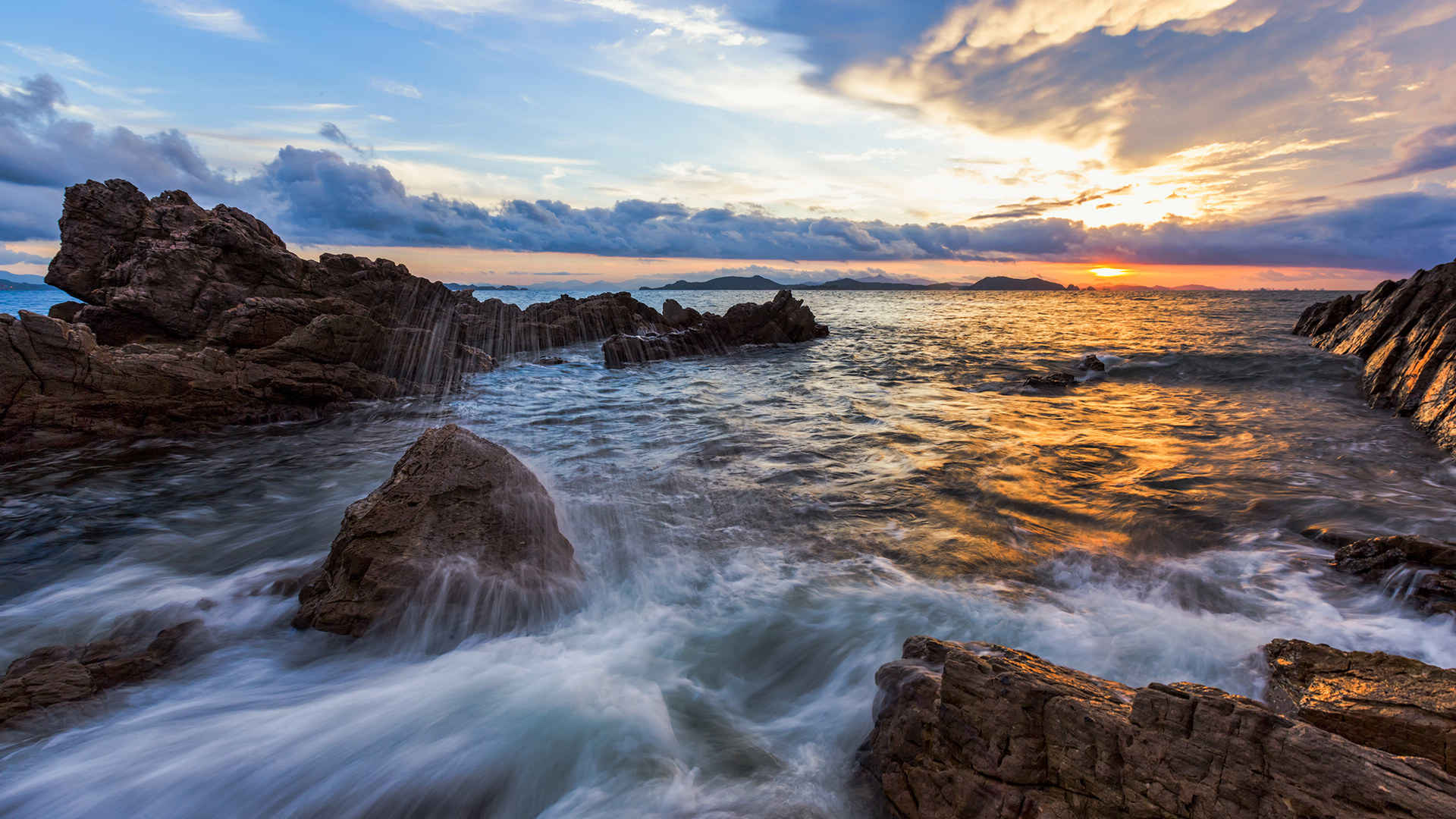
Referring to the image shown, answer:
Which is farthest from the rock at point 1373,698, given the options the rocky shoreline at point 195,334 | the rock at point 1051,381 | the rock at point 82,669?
the rocky shoreline at point 195,334

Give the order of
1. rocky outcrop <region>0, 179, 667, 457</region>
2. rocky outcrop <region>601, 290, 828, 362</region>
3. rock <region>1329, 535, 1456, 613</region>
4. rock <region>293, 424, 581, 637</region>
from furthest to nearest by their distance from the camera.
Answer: rocky outcrop <region>601, 290, 828, 362</region> → rocky outcrop <region>0, 179, 667, 457</region> → rock <region>293, 424, 581, 637</region> → rock <region>1329, 535, 1456, 613</region>

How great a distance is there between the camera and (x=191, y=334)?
14625mm

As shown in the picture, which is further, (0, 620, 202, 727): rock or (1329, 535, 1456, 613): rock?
(1329, 535, 1456, 613): rock

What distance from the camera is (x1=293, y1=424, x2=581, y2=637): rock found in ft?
15.9

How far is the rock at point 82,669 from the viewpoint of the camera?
3.71m

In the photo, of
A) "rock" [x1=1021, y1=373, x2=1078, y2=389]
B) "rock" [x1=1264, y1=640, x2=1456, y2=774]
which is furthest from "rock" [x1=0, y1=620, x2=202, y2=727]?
"rock" [x1=1021, y1=373, x2=1078, y2=389]

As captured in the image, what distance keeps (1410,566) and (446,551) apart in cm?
889

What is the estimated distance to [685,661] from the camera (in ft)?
16.1

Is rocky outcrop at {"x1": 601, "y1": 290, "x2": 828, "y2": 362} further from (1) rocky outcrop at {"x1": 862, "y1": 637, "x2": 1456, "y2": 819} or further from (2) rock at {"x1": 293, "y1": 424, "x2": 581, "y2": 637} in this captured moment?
(1) rocky outcrop at {"x1": 862, "y1": 637, "x2": 1456, "y2": 819}

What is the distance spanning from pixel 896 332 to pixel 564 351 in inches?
940

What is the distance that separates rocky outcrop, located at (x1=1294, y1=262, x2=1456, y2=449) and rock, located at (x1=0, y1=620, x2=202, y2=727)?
17086 millimetres

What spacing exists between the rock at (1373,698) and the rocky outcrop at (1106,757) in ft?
2.34

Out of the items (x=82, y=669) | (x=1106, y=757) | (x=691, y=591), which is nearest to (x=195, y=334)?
(x=82, y=669)

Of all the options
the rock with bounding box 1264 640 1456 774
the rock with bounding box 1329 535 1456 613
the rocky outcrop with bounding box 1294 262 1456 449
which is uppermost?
the rocky outcrop with bounding box 1294 262 1456 449
